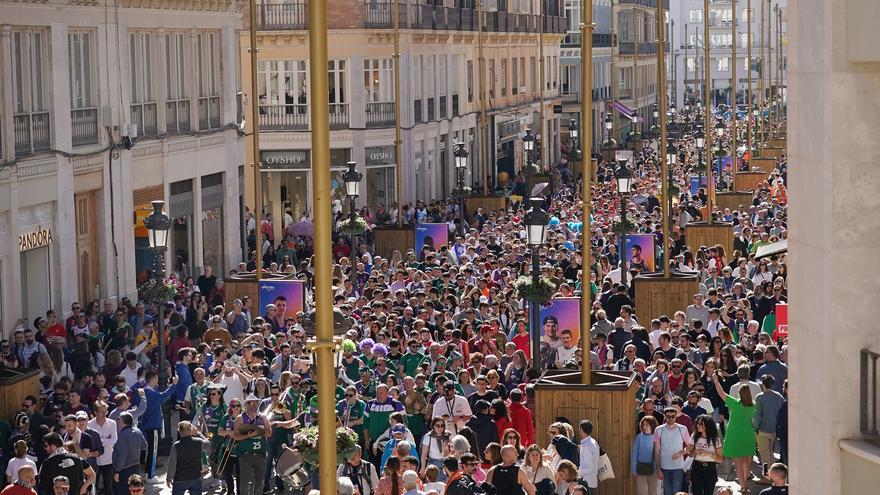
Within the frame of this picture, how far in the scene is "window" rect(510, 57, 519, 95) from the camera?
84162 millimetres

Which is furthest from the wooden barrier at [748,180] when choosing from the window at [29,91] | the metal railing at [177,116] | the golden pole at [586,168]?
the golden pole at [586,168]

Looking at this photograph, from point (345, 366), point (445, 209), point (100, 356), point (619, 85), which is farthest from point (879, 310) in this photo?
point (619, 85)

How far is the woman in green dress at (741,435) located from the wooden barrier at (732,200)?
3344 cm

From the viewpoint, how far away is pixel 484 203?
5650cm

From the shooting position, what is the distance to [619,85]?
394 feet

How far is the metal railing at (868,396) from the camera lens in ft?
35.2

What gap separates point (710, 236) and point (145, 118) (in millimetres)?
12827

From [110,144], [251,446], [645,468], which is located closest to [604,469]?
[645,468]

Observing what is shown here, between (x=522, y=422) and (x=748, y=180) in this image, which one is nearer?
(x=522, y=422)

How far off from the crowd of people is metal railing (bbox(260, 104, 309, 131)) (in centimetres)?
2579

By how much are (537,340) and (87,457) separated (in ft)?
21.8

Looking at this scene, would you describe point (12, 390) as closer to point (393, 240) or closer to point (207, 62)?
point (393, 240)

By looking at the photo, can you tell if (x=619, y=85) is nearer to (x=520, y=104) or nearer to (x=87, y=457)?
(x=520, y=104)

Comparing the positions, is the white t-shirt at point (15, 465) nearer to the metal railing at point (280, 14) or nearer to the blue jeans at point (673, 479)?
the blue jeans at point (673, 479)
